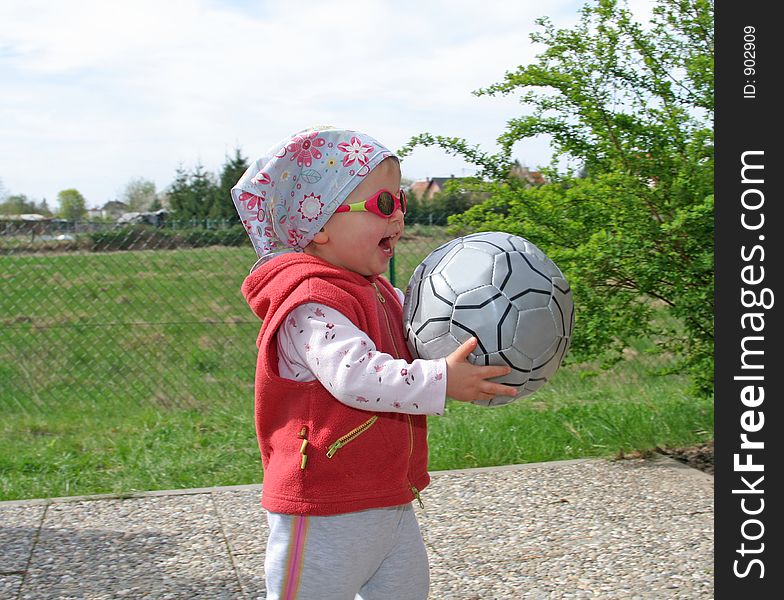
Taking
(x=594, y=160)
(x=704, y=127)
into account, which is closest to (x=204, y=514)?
(x=594, y=160)

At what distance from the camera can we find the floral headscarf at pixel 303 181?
2.53 meters

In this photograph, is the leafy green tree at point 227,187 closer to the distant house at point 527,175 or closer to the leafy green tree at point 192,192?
the leafy green tree at point 192,192

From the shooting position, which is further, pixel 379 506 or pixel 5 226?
pixel 5 226

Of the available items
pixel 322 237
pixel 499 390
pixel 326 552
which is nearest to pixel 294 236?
pixel 322 237

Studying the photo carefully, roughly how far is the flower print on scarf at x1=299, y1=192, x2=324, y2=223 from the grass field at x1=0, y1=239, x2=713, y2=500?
3.08 metres

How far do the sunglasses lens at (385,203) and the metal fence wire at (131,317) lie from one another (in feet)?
15.5

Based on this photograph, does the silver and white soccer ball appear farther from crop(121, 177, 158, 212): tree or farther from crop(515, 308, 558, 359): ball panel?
crop(121, 177, 158, 212): tree

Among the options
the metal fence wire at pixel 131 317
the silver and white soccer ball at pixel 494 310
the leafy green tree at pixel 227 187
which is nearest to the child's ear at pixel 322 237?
the silver and white soccer ball at pixel 494 310

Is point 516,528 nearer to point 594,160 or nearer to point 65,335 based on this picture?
point 594,160

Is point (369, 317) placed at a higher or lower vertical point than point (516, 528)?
higher

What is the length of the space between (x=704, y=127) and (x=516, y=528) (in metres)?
2.61
